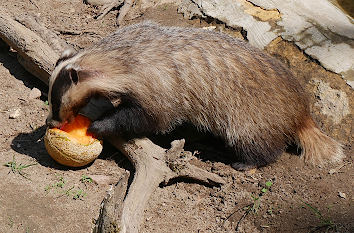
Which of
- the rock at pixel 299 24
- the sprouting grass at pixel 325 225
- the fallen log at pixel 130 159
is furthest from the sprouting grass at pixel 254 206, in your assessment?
the rock at pixel 299 24

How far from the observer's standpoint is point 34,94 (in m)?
6.30

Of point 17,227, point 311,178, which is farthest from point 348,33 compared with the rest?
point 17,227

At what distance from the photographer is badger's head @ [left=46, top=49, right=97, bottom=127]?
16.0 ft

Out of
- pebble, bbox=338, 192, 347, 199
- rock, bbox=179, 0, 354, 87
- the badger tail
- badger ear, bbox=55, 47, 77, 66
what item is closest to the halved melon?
badger ear, bbox=55, 47, 77, 66

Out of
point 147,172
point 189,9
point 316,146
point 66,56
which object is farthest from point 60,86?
point 189,9

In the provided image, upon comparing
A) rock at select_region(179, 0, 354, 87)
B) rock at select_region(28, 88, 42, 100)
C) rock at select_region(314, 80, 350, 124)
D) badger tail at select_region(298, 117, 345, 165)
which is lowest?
rock at select_region(28, 88, 42, 100)

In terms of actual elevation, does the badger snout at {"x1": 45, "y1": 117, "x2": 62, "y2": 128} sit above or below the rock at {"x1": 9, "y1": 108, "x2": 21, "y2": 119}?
above

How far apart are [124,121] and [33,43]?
188 cm

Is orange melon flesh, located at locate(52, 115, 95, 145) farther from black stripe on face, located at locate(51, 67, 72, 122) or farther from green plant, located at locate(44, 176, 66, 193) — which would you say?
green plant, located at locate(44, 176, 66, 193)

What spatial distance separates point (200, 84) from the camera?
5.37 metres

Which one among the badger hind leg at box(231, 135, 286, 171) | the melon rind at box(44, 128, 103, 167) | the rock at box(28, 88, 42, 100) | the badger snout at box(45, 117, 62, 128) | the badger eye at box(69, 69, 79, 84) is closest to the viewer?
the badger eye at box(69, 69, 79, 84)

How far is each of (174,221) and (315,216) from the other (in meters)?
1.40

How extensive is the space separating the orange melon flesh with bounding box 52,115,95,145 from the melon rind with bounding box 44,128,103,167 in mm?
60

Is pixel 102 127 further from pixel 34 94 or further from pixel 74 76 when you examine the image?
pixel 34 94
